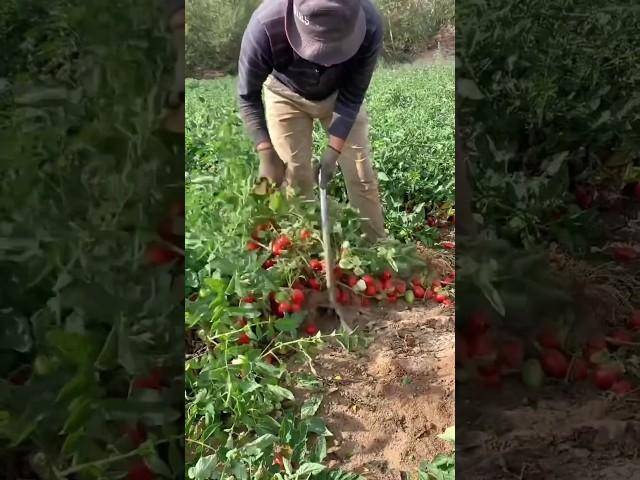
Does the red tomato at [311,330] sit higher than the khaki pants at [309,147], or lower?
lower

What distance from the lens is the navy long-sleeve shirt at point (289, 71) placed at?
1574 millimetres

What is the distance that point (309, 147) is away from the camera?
1.68 m

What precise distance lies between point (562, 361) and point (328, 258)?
54cm

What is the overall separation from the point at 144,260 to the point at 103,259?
0.25 feet

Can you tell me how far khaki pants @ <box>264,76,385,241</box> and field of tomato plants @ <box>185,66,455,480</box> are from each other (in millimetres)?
25

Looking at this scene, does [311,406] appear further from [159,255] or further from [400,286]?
[159,255]

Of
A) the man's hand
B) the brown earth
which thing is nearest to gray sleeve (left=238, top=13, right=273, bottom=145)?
the man's hand

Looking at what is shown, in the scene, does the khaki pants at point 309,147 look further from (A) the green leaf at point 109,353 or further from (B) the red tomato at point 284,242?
(A) the green leaf at point 109,353

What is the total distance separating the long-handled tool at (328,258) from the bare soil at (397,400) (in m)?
0.07

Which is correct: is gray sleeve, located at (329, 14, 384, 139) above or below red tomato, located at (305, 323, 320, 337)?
above

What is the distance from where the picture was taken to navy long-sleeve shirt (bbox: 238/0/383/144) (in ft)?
5.16

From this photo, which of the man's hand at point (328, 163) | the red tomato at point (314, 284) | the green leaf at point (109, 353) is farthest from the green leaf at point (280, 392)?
the man's hand at point (328, 163)

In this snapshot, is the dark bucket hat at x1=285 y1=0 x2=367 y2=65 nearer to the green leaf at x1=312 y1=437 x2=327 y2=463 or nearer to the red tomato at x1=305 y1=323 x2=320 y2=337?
the red tomato at x1=305 y1=323 x2=320 y2=337

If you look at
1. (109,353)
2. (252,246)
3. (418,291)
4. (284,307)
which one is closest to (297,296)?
(284,307)
